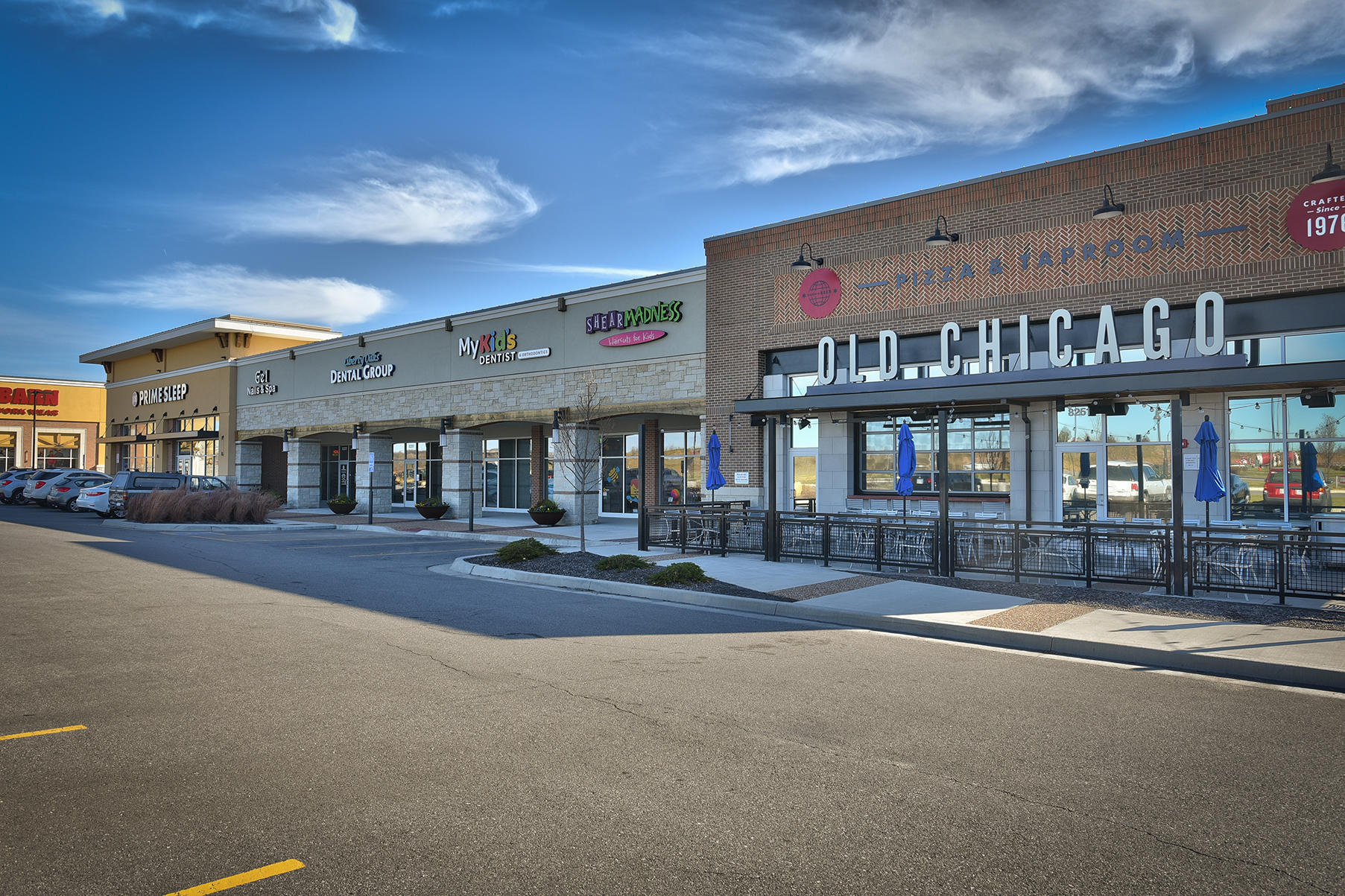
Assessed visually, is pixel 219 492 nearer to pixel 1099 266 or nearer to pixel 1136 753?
pixel 1099 266

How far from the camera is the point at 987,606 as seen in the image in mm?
11508

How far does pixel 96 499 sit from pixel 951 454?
30.3 m

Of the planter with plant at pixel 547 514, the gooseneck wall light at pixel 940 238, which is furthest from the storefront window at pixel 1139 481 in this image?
the planter with plant at pixel 547 514

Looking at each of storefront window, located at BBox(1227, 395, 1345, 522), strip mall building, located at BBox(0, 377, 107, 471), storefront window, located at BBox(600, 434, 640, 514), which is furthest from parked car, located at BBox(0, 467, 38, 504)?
storefront window, located at BBox(1227, 395, 1345, 522)

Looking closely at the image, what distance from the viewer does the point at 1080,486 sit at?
19438 mm

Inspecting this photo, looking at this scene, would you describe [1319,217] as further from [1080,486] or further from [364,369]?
[364,369]

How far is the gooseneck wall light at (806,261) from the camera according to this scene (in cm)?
2209

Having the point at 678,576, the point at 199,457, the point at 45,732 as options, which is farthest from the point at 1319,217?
the point at 199,457

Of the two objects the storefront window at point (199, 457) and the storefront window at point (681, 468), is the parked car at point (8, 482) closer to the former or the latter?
the storefront window at point (199, 457)

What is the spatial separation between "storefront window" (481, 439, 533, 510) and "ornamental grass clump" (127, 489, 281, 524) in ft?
28.8

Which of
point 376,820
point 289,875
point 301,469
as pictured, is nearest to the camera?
point 289,875

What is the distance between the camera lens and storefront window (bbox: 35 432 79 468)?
2872 inches

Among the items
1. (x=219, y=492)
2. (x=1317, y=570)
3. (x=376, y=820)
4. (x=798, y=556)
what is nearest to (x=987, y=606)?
(x=1317, y=570)

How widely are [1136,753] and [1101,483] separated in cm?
1483
